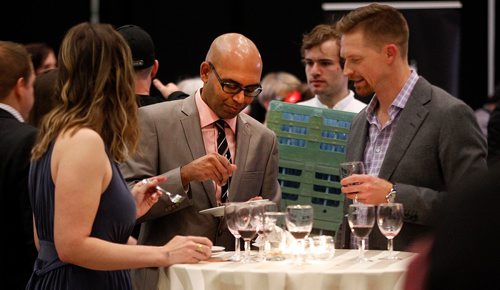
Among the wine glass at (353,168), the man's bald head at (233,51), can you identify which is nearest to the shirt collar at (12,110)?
the man's bald head at (233,51)

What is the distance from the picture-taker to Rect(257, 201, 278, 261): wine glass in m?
3.21

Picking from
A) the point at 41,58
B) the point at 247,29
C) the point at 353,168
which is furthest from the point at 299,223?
the point at 247,29

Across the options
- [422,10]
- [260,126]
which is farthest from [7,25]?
[260,126]

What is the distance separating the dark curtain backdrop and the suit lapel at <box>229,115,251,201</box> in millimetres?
5806

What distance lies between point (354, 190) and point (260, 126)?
0.66 m

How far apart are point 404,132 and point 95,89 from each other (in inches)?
57.2

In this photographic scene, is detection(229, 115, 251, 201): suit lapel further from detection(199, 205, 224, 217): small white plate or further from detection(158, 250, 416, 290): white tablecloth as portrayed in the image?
detection(158, 250, 416, 290): white tablecloth

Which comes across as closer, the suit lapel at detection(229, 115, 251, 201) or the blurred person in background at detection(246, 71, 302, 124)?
the suit lapel at detection(229, 115, 251, 201)

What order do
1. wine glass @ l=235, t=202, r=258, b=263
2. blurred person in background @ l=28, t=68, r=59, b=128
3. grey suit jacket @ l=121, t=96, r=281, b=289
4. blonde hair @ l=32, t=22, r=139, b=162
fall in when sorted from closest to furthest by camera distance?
1. blonde hair @ l=32, t=22, r=139, b=162
2. wine glass @ l=235, t=202, r=258, b=263
3. grey suit jacket @ l=121, t=96, r=281, b=289
4. blurred person in background @ l=28, t=68, r=59, b=128

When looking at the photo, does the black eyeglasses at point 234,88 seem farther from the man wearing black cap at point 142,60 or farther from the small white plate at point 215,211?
the man wearing black cap at point 142,60

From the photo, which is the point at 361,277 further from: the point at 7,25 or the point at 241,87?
the point at 7,25

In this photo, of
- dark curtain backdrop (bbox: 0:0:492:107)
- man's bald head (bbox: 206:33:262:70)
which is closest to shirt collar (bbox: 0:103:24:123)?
man's bald head (bbox: 206:33:262:70)

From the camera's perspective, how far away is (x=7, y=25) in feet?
31.9

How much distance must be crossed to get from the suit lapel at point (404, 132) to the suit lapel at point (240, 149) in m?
0.58
